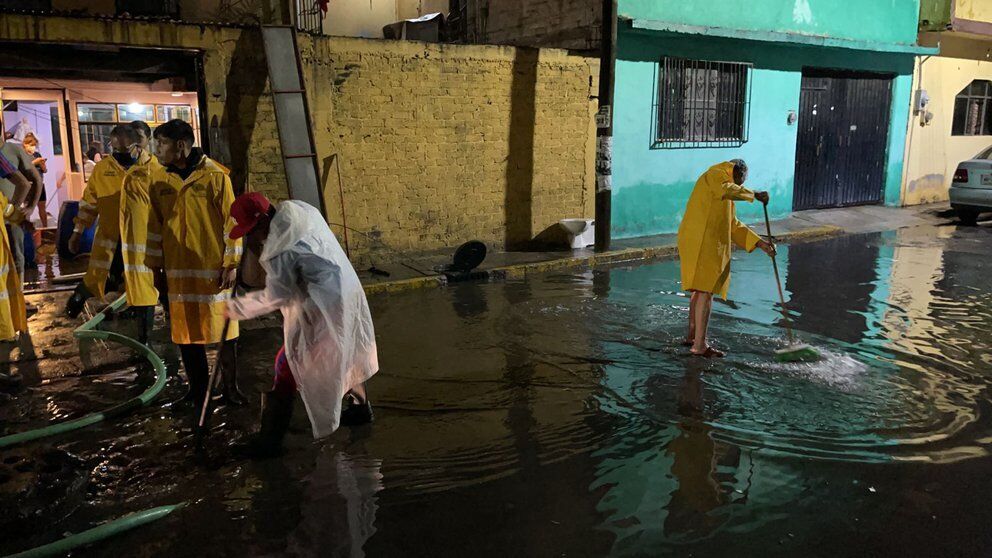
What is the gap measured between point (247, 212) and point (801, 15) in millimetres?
13444

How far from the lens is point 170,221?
464 cm

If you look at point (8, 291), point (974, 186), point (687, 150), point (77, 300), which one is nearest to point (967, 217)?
point (974, 186)

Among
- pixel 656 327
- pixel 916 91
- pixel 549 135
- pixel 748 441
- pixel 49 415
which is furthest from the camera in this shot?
pixel 916 91

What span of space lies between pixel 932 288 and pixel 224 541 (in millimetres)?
8790

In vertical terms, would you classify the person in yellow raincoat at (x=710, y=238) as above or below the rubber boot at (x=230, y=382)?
above

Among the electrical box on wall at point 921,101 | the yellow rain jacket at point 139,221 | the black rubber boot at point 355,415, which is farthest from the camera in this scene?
the electrical box on wall at point 921,101

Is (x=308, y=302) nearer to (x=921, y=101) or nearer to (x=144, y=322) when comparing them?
(x=144, y=322)

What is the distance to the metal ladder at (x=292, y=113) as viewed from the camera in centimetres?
873

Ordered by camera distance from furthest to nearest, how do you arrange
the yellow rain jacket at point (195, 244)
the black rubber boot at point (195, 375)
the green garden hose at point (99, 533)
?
1. the black rubber boot at point (195, 375)
2. the yellow rain jacket at point (195, 244)
3. the green garden hose at point (99, 533)

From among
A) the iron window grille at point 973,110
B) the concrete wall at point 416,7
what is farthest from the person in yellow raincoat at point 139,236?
the iron window grille at point 973,110

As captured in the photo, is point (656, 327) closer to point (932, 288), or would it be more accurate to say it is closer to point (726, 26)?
point (932, 288)

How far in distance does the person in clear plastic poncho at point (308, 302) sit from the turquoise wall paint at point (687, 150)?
30.0ft

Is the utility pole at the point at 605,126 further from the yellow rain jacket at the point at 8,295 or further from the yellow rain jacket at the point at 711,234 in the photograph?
the yellow rain jacket at the point at 8,295

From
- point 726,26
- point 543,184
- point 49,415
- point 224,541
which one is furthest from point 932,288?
point 49,415
